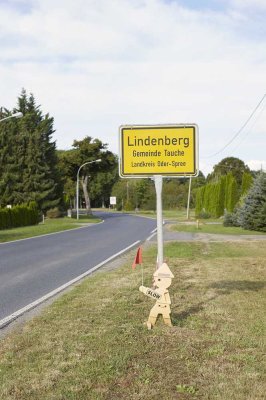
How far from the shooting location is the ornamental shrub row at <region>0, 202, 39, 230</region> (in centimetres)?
4172

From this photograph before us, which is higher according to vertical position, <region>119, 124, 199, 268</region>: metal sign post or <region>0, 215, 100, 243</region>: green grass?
<region>119, 124, 199, 268</region>: metal sign post

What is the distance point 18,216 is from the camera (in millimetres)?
45469

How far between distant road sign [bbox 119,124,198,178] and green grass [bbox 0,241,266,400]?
6.37 ft

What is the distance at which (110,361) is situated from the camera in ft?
16.2

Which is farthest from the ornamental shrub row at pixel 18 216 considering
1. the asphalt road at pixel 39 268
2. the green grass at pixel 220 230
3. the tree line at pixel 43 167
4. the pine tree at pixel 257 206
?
the asphalt road at pixel 39 268

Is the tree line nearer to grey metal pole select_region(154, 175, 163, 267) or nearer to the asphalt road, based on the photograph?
the asphalt road

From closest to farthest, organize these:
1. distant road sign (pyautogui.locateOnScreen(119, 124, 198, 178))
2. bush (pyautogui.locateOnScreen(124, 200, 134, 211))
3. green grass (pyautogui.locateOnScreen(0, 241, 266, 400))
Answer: green grass (pyautogui.locateOnScreen(0, 241, 266, 400)) → distant road sign (pyautogui.locateOnScreen(119, 124, 198, 178)) → bush (pyautogui.locateOnScreen(124, 200, 134, 211))

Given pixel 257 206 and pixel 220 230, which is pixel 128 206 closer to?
pixel 220 230

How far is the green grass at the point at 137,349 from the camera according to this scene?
4.25m

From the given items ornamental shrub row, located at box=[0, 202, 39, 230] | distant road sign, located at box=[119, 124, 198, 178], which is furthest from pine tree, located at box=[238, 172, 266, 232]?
distant road sign, located at box=[119, 124, 198, 178]

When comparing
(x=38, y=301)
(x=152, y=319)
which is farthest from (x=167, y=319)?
(x=38, y=301)

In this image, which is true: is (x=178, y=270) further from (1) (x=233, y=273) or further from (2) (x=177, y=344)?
(2) (x=177, y=344)

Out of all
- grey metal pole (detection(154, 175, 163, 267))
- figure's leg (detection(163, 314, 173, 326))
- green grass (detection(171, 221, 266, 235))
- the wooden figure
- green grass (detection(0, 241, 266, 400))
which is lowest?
green grass (detection(171, 221, 266, 235))

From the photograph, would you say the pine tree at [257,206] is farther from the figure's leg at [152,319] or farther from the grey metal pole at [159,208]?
the figure's leg at [152,319]
